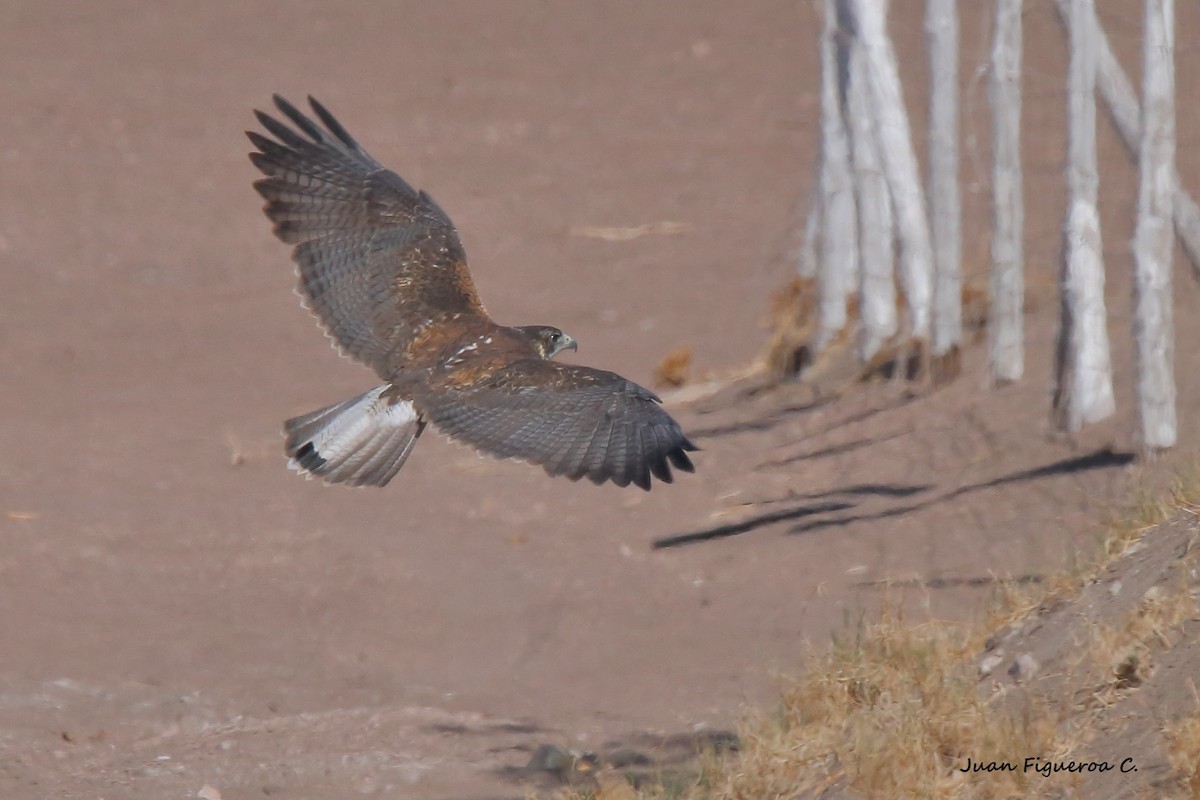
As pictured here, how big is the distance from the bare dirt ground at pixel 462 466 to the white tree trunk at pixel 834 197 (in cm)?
65

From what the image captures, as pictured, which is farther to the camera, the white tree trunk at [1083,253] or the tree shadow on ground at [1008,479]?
the white tree trunk at [1083,253]

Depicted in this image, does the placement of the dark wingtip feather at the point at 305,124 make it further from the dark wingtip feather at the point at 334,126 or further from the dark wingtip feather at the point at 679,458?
the dark wingtip feather at the point at 679,458

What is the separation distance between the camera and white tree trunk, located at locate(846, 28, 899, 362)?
30.9 ft

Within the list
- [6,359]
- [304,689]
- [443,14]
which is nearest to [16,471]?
[6,359]

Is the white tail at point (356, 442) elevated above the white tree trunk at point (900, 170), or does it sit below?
below

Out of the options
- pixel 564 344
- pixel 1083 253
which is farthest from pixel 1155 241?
pixel 564 344

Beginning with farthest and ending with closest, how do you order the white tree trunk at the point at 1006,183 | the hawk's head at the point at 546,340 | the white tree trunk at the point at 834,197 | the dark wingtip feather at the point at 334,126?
1. the white tree trunk at the point at 834,197
2. the white tree trunk at the point at 1006,183
3. the hawk's head at the point at 546,340
4. the dark wingtip feather at the point at 334,126

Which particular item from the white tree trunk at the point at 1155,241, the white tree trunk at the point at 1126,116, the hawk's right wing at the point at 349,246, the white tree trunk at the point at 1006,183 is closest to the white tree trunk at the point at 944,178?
the white tree trunk at the point at 1006,183

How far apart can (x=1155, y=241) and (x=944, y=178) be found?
1761 millimetres

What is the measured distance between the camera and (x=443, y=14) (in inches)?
709

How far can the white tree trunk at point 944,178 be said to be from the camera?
8.98 metres

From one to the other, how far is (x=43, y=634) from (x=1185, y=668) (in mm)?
4635

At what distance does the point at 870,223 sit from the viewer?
30.9 feet

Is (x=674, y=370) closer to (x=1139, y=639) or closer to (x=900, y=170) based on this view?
(x=900, y=170)
